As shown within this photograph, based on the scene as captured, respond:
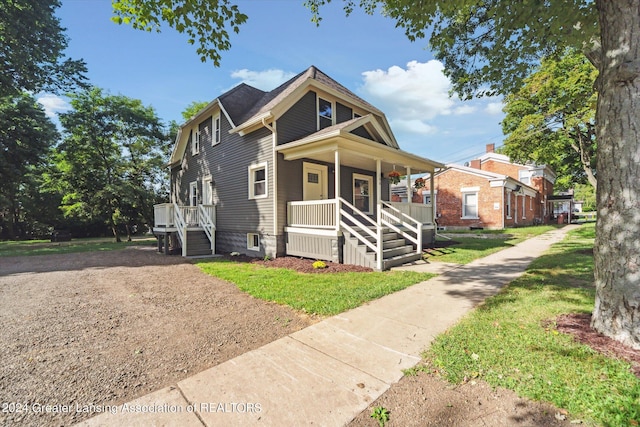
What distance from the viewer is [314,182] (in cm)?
1063

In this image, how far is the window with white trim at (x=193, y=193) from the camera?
14589 mm

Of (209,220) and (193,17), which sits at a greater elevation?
(193,17)

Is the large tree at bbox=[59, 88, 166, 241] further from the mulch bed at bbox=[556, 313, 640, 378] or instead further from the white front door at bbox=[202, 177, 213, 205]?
the mulch bed at bbox=[556, 313, 640, 378]

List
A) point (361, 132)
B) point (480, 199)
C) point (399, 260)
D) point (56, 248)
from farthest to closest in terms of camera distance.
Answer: point (480, 199)
point (56, 248)
point (361, 132)
point (399, 260)

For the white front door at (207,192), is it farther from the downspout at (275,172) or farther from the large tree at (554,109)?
the large tree at (554,109)

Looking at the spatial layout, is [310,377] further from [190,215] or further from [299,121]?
[190,215]

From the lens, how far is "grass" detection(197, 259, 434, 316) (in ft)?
15.7

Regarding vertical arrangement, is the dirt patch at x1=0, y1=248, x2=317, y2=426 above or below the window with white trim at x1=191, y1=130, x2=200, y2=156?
below

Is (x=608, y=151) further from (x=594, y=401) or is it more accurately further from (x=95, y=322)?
(x=95, y=322)

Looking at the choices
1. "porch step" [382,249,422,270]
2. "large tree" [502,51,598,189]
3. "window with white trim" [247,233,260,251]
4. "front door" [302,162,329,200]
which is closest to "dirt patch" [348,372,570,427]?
"porch step" [382,249,422,270]

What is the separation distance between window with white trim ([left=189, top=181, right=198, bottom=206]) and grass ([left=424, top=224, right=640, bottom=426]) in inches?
551

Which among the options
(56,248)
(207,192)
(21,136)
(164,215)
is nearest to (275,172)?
(207,192)

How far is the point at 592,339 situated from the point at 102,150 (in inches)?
956

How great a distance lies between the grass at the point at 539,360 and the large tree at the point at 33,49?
21.0 meters
